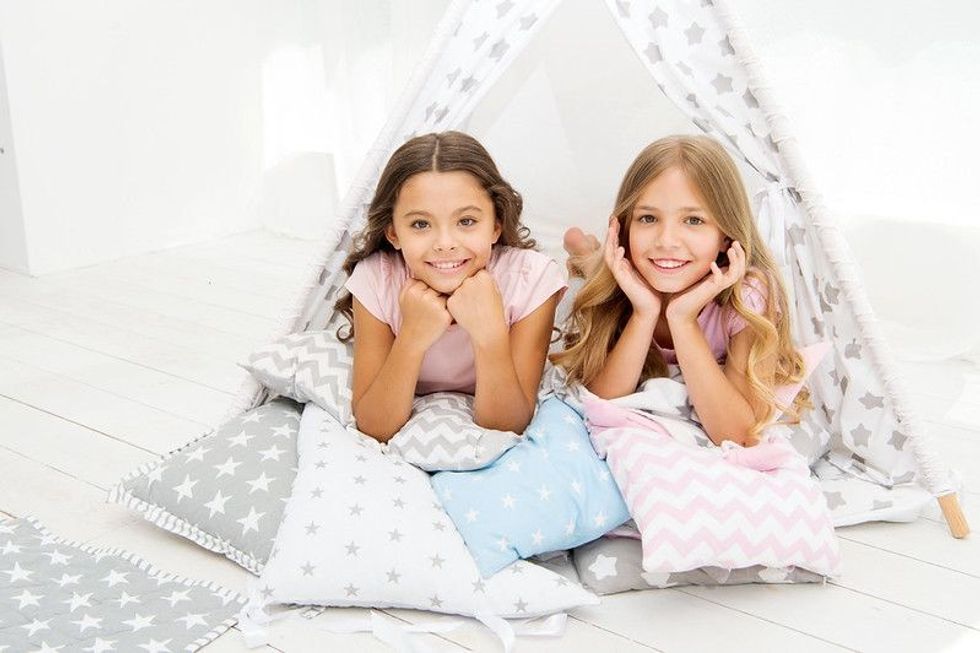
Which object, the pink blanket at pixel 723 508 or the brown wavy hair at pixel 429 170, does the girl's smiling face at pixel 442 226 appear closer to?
the brown wavy hair at pixel 429 170

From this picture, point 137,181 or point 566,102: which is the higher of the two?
point 566,102

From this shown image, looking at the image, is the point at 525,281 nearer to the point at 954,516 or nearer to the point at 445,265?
the point at 445,265

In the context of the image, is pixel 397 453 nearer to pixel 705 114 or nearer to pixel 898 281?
pixel 705 114

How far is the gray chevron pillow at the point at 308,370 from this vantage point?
5.88 feet

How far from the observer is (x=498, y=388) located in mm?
1685

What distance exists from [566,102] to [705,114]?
0.55 m

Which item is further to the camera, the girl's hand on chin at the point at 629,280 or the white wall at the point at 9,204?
the white wall at the point at 9,204

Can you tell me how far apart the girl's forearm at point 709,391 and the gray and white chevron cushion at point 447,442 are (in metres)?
0.30

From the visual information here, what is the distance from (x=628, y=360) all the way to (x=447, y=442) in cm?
33

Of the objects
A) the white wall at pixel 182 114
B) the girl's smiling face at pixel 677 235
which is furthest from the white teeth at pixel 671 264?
the white wall at pixel 182 114

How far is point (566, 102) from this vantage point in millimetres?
2248

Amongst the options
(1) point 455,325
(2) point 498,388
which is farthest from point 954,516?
(1) point 455,325

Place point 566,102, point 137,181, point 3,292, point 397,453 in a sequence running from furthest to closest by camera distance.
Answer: point 137,181, point 3,292, point 566,102, point 397,453

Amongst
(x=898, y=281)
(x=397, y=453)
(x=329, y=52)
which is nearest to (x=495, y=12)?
(x=397, y=453)
